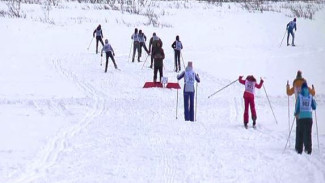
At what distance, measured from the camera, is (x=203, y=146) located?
35.3 feet

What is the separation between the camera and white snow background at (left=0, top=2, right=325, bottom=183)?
9117mm

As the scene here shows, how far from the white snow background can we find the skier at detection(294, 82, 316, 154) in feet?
0.88

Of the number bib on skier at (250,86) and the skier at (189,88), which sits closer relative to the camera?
the number bib on skier at (250,86)

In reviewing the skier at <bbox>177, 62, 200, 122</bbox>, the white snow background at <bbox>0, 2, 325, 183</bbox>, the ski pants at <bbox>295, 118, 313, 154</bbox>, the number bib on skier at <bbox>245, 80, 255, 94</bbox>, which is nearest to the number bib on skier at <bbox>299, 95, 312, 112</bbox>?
the ski pants at <bbox>295, 118, 313, 154</bbox>

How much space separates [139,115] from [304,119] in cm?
523

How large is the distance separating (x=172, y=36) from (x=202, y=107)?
64.3ft

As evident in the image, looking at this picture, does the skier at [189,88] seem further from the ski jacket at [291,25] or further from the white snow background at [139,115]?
the ski jacket at [291,25]

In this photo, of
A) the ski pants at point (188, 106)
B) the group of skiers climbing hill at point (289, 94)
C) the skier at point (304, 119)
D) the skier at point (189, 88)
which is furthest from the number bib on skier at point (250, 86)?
the skier at point (304, 119)

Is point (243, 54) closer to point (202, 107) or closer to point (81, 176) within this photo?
point (202, 107)

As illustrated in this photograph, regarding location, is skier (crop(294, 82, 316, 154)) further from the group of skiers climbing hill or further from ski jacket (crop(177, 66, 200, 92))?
ski jacket (crop(177, 66, 200, 92))

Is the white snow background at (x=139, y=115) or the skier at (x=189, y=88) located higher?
the skier at (x=189, y=88)

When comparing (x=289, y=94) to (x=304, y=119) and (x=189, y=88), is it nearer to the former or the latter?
(x=304, y=119)

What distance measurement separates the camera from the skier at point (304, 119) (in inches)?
402

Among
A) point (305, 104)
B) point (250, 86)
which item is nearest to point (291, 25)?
point (250, 86)
